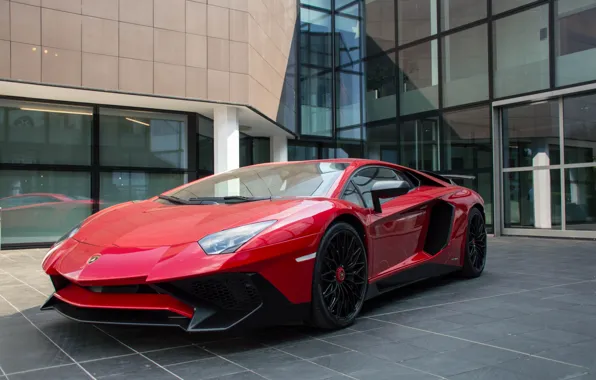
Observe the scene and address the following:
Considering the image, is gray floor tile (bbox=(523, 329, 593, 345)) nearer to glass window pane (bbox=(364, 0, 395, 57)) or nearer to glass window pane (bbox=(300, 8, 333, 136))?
glass window pane (bbox=(364, 0, 395, 57))

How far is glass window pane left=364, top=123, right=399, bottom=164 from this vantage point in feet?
49.8

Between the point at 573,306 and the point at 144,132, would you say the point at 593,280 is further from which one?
the point at 144,132

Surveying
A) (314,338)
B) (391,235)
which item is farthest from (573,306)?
(314,338)

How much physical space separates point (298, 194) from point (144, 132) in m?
9.54

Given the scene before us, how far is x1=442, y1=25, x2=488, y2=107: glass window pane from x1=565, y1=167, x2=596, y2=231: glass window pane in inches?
117

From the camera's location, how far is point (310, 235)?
317cm

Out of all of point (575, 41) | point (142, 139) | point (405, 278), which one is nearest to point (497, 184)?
point (575, 41)

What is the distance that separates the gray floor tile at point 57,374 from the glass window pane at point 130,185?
9569mm

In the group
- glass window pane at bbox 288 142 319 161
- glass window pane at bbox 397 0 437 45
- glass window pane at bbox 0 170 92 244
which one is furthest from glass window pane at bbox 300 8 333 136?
glass window pane at bbox 0 170 92 244

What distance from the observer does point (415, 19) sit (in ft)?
48.1

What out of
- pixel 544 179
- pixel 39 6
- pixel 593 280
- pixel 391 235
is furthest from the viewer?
pixel 544 179

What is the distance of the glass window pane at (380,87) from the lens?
15.3 meters

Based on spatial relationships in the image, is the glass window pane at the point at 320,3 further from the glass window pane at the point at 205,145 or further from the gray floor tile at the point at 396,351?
the gray floor tile at the point at 396,351

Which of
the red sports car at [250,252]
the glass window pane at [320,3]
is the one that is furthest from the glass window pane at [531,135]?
the red sports car at [250,252]
